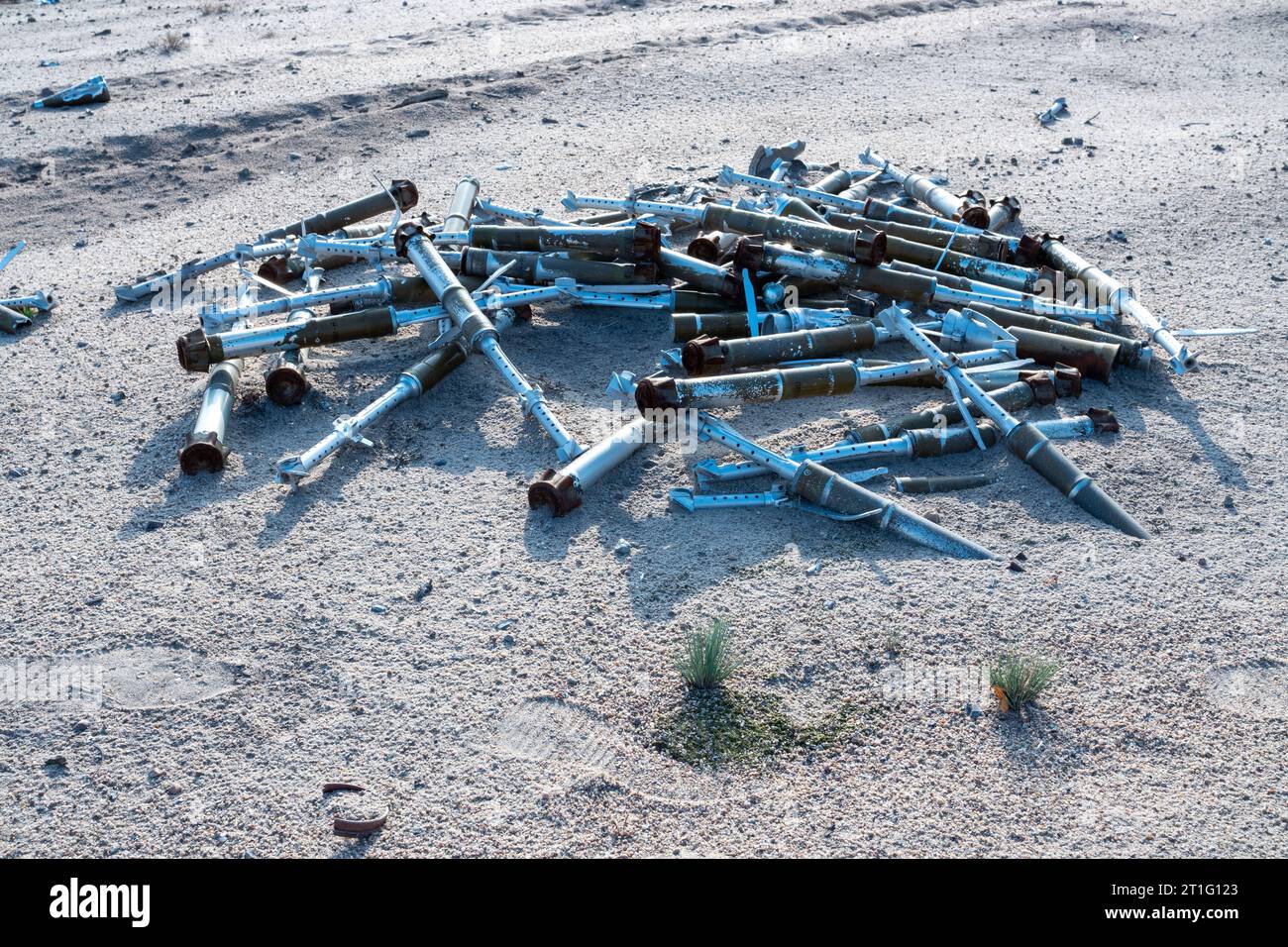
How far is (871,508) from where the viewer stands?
17.5 feet

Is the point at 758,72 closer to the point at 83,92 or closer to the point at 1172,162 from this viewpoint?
the point at 1172,162

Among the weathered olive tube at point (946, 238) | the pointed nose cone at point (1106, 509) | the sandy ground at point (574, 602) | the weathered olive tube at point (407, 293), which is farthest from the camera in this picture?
the weathered olive tube at point (946, 238)

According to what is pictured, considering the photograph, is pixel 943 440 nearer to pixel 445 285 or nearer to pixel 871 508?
pixel 871 508

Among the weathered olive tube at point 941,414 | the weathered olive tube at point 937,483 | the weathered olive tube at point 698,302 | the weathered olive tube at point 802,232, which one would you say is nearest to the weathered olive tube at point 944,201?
the weathered olive tube at point 802,232

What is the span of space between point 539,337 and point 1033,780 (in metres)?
4.44

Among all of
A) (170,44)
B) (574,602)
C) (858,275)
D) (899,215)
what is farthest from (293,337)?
(170,44)

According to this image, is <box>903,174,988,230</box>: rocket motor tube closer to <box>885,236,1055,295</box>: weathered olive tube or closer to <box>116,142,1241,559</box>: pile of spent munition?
<box>116,142,1241,559</box>: pile of spent munition

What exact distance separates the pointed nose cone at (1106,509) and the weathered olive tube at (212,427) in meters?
4.41

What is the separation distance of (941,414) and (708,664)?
7.88 ft

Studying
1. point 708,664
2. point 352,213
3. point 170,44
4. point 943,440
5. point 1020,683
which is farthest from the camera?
point 170,44

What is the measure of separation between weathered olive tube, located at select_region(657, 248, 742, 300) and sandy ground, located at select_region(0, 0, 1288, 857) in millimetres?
386

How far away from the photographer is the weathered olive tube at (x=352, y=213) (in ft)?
27.2

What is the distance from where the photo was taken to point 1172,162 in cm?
1021

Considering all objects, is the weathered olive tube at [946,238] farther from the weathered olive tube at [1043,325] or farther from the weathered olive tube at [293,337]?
the weathered olive tube at [293,337]
